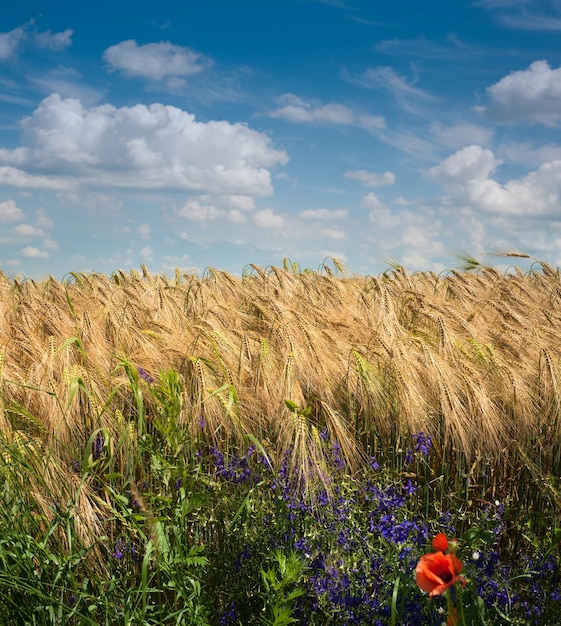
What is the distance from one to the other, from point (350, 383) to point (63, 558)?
1327mm

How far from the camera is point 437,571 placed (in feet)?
4.57

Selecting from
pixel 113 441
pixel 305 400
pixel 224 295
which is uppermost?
pixel 224 295

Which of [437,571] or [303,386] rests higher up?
[303,386]

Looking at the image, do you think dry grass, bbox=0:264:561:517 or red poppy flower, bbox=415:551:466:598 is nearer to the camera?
red poppy flower, bbox=415:551:466:598

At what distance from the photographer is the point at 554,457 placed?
10.1 feet

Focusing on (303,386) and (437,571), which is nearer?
(437,571)

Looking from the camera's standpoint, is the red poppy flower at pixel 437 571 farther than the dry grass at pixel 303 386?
No

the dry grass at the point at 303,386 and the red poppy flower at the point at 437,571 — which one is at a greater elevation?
the dry grass at the point at 303,386

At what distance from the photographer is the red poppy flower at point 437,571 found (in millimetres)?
1354

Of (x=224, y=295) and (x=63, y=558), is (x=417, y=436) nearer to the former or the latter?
(x=63, y=558)

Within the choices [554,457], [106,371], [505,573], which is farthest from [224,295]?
[505,573]

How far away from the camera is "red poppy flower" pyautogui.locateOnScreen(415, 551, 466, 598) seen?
135 centimetres

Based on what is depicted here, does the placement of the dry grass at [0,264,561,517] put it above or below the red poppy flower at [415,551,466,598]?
above

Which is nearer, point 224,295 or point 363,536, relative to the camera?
point 363,536
